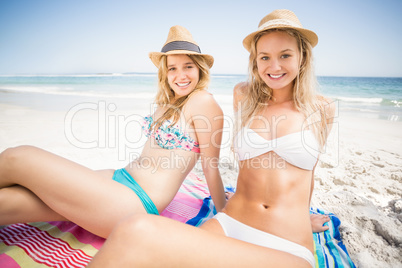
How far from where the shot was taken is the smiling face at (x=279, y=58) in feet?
5.89

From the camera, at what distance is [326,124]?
196cm

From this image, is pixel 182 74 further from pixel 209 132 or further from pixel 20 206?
pixel 20 206

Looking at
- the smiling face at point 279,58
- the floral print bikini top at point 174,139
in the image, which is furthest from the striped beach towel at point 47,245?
the smiling face at point 279,58

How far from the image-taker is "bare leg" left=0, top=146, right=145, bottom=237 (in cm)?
167

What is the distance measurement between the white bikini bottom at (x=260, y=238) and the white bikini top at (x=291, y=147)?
0.53 m

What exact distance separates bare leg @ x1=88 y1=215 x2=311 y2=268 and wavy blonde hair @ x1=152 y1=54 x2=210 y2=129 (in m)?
1.16

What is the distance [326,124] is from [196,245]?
154cm

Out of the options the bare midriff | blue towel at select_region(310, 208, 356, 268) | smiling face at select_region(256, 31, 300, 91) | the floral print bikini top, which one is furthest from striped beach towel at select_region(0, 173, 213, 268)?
smiling face at select_region(256, 31, 300, 91)

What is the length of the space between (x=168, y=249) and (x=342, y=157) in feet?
14.4

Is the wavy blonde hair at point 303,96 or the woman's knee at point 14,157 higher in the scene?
the wavy blonde hair at point 303,96

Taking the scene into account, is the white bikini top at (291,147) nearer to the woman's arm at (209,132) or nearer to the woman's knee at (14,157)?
the woman's arm at (209,132)

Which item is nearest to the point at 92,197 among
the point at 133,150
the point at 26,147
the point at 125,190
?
the point at 125,190

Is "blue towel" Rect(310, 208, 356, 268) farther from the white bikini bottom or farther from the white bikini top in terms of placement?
the white bikini top

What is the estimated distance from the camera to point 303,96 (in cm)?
194
